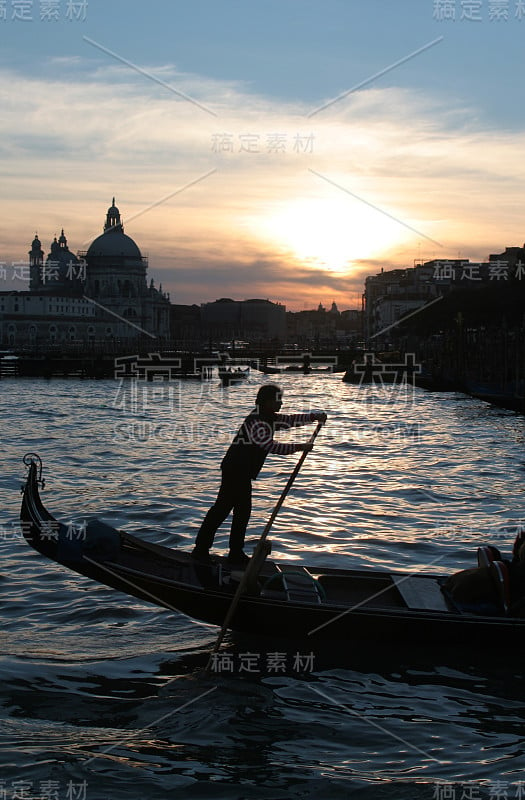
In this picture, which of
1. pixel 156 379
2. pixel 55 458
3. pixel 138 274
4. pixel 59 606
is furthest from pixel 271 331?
pixel 59 606

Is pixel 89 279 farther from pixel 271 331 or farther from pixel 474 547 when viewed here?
pixel 474 547

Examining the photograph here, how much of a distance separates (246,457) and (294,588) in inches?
44.5

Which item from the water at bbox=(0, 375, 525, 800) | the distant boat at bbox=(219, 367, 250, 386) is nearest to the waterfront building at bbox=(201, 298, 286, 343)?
the distant boat at bbox=(219, 367, 250, 386)

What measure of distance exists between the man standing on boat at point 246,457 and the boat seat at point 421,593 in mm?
1325

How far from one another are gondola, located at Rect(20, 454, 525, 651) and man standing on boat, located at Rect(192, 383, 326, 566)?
0.24 metres

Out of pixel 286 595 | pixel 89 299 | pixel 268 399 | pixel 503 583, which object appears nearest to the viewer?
pixel 503 583

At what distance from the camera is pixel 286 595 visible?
6973 millimetres

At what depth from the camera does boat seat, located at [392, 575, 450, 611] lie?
6.91 meters

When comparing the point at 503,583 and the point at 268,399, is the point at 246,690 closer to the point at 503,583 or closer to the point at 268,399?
the point at 503,583

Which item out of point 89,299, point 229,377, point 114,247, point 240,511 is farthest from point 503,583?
point 114,247

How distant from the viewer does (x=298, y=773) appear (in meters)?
5.24

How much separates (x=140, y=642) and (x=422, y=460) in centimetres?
1276

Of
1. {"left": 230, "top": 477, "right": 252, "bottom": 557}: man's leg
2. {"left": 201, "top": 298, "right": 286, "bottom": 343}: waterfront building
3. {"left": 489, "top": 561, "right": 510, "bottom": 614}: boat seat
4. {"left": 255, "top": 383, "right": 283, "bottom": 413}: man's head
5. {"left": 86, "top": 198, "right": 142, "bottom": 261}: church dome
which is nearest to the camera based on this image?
{"left": 489, "top": 561, "right": 510, "bottom": 614}: boat seat

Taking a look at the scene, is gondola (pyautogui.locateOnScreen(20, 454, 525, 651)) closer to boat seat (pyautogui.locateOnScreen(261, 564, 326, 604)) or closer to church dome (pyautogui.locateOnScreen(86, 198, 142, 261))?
boat seat (pyautogui.locateOnScreen(261, 564, 326, 604))
